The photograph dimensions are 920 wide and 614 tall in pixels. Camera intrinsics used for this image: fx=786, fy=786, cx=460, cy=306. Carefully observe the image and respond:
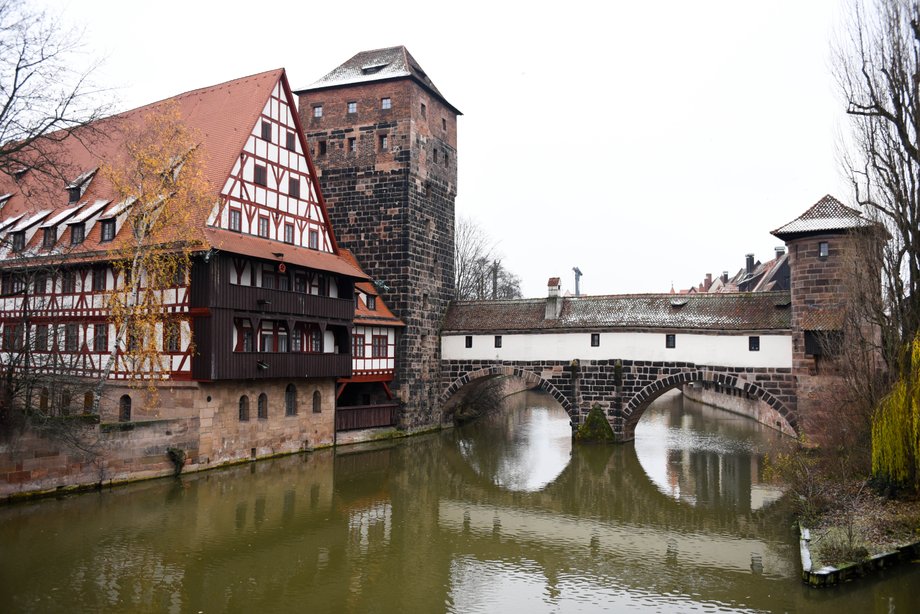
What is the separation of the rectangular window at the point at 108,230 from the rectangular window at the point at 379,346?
995 cm

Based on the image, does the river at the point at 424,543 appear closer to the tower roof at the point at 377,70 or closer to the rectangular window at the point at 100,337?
the rectangular window at the point at 100,337

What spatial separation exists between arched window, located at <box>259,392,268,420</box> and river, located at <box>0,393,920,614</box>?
4.60ft

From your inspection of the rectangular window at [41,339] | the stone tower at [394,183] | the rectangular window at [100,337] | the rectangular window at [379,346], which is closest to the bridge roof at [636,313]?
the stone tower at [394,183]

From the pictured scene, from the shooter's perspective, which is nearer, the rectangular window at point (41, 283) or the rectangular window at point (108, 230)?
the rectangular window at point (108, 230)

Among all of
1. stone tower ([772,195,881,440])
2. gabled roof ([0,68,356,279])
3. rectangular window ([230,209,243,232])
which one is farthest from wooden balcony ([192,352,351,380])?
stone tower ([772,195,881,440])

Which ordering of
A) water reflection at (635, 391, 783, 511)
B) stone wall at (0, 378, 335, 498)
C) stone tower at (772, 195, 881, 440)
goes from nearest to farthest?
stone wall at (0, 378, 335, 498) → water reflection at (635, 391, 783, 511) → stone tower at (772, 195, 881, 440)

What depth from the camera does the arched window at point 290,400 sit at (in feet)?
78.7

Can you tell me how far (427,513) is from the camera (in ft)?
56.1

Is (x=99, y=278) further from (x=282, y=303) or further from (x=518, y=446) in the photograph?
(x=518, y=446)

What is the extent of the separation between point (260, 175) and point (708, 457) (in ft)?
54.1

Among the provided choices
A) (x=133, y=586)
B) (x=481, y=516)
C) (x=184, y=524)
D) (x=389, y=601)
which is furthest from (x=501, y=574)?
(x=184, y=524)

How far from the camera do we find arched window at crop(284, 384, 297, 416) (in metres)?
24.0

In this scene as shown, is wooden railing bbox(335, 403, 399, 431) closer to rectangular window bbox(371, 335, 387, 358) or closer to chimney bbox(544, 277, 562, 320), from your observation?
rectangular window bbox(371, 335, 387, 358)

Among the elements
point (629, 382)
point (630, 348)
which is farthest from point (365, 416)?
point (630, 348)
